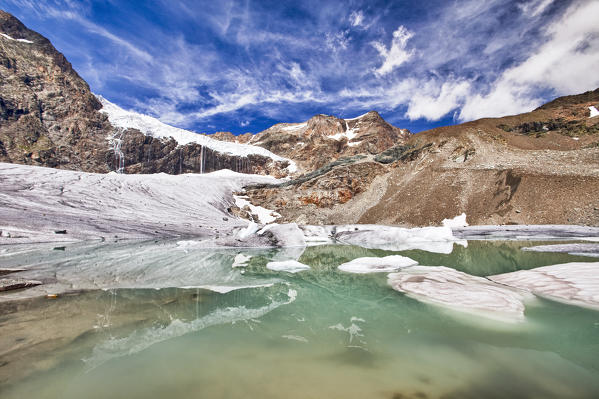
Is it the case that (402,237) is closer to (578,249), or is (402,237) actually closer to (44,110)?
(578,249)

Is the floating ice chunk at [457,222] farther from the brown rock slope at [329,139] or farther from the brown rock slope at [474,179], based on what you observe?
the brown rock slope at [329,139]

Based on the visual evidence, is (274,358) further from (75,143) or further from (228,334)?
(75,143)

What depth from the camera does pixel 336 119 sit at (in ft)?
338

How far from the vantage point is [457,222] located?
78.8ft

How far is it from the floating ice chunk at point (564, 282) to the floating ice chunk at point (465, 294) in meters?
0.45

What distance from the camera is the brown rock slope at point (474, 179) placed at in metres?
21.2

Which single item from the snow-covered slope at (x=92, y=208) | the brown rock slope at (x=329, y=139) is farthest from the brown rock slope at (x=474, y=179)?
the brown rock slope at (x=329, y=139)

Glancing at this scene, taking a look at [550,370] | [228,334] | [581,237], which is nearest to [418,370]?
[550,370]

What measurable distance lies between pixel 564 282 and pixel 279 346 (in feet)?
21.0

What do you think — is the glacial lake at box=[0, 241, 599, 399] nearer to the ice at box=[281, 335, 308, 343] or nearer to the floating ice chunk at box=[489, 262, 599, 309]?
the ice at box=[281, 335, 308, 343]

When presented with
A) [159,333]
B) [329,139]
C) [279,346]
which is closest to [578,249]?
[279,346]

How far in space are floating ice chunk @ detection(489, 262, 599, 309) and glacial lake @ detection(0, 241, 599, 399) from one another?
0.49 metres

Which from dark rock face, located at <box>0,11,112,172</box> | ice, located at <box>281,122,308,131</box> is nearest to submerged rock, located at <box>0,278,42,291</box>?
dark rock face, located at <box>0,11,112,172</box>

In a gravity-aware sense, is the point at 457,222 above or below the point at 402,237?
above
